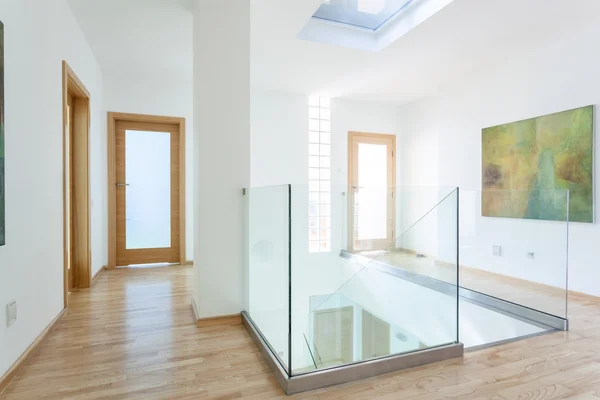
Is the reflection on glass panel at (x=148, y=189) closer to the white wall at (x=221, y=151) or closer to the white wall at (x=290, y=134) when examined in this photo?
the white wall at (x=290, y=134)

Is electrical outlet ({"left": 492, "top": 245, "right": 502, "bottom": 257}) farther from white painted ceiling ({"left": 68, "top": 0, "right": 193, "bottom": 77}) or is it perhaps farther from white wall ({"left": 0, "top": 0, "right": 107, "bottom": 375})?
white wall ({"left": 0, "top": 0, "right": 107, "bottom": 375})

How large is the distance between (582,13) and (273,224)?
326 centimetres

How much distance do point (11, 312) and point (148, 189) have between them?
9.84ft

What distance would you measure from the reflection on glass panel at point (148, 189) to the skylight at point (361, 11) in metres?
2.71

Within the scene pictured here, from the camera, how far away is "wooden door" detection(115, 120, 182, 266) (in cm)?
448

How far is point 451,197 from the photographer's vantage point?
2184 mm

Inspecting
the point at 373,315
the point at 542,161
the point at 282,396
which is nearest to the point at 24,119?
the point at 282,396

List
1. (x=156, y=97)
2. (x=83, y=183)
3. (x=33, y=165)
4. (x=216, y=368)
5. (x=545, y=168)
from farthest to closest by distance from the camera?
(x=156, y=97) → (x=545, y=168) → (x=83, y=183) → (x=33, y=165) → (x=216, y=368)

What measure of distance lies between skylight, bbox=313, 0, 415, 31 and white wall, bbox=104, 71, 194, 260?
2.11 m

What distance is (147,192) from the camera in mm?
4594

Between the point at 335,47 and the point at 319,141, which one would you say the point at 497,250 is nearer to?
the point at 335,47

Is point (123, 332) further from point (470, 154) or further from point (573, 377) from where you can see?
point (470, 154)

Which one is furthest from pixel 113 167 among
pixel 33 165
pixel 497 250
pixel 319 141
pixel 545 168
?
pixel 545 168

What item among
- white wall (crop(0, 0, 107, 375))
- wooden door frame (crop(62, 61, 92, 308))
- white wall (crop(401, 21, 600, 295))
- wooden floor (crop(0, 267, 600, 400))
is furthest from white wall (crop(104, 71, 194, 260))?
white wall (crop(401, 21, 600, 295))
